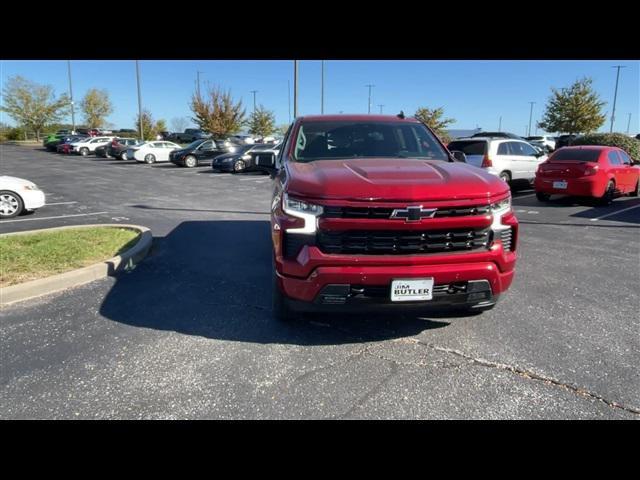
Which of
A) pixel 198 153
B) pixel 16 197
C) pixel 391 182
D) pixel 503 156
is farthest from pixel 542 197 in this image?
pixel 198 153

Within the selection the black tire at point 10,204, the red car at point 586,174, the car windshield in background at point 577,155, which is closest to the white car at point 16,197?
the black tire at point 10,204

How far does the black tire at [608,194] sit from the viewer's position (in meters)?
11.1

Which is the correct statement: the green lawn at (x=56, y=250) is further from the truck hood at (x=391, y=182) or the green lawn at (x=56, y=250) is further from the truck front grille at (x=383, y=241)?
the truck front grille at (x=383, y=241)

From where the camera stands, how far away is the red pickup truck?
311cm

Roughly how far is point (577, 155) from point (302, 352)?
1078 cm

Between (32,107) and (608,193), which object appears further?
(32,107)

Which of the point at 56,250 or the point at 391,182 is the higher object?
the point at 391,182

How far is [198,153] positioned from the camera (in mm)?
26984

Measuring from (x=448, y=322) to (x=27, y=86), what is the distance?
69118mm

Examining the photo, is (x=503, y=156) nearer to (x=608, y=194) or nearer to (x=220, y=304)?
(x=608, y=194)

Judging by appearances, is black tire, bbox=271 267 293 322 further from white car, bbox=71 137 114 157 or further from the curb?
white car, bbox=71 137 114 157
